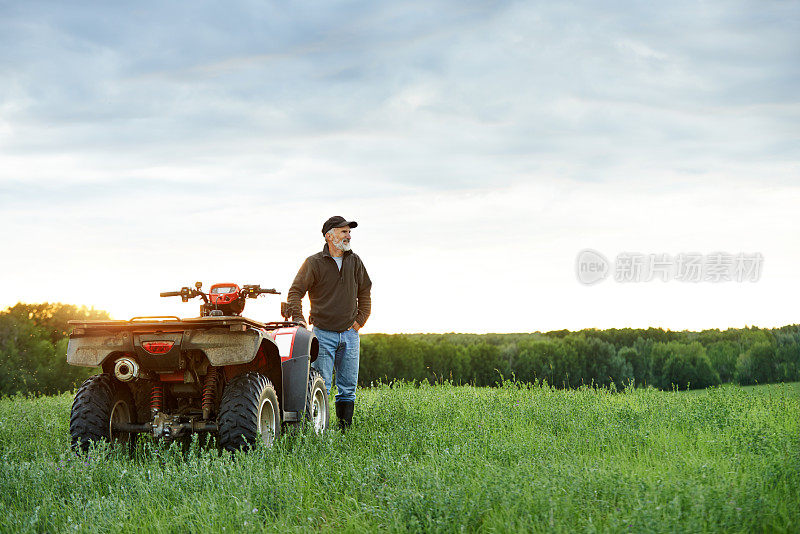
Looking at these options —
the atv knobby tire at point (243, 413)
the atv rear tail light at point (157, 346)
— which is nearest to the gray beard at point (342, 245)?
the atv knobby tire at point (243, 413)

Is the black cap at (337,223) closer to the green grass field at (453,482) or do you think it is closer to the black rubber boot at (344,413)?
the black rubber boot at (344,413)

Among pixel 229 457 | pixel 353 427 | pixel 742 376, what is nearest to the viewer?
pixel 229 457

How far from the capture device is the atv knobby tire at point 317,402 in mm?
7566

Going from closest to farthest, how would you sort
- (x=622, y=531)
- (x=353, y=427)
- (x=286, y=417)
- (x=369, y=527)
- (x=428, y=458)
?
1. (x=622, y=531)
2. (x=369, y=527)
3. (x=428, y=458)
4. (x=286, y=417)
5. (x=353, y=427)

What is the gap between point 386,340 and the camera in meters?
19.5

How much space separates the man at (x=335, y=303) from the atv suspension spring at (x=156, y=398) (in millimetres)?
1717

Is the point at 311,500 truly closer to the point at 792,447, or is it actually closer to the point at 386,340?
the point at 792,447

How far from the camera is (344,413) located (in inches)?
316

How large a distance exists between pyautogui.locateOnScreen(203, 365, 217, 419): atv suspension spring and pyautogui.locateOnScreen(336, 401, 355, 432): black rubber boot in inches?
72.3

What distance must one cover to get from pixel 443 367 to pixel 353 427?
11.4 m

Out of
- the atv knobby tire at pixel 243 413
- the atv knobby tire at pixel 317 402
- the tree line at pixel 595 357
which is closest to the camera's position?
the atv knobby tire at pixel 243 413

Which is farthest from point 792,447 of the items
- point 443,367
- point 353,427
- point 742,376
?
point 443,367

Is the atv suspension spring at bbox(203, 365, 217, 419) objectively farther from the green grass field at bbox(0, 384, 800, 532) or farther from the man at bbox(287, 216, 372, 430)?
the man at bbox(287, 216, 372, 430)

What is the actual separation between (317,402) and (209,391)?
1869 mm
